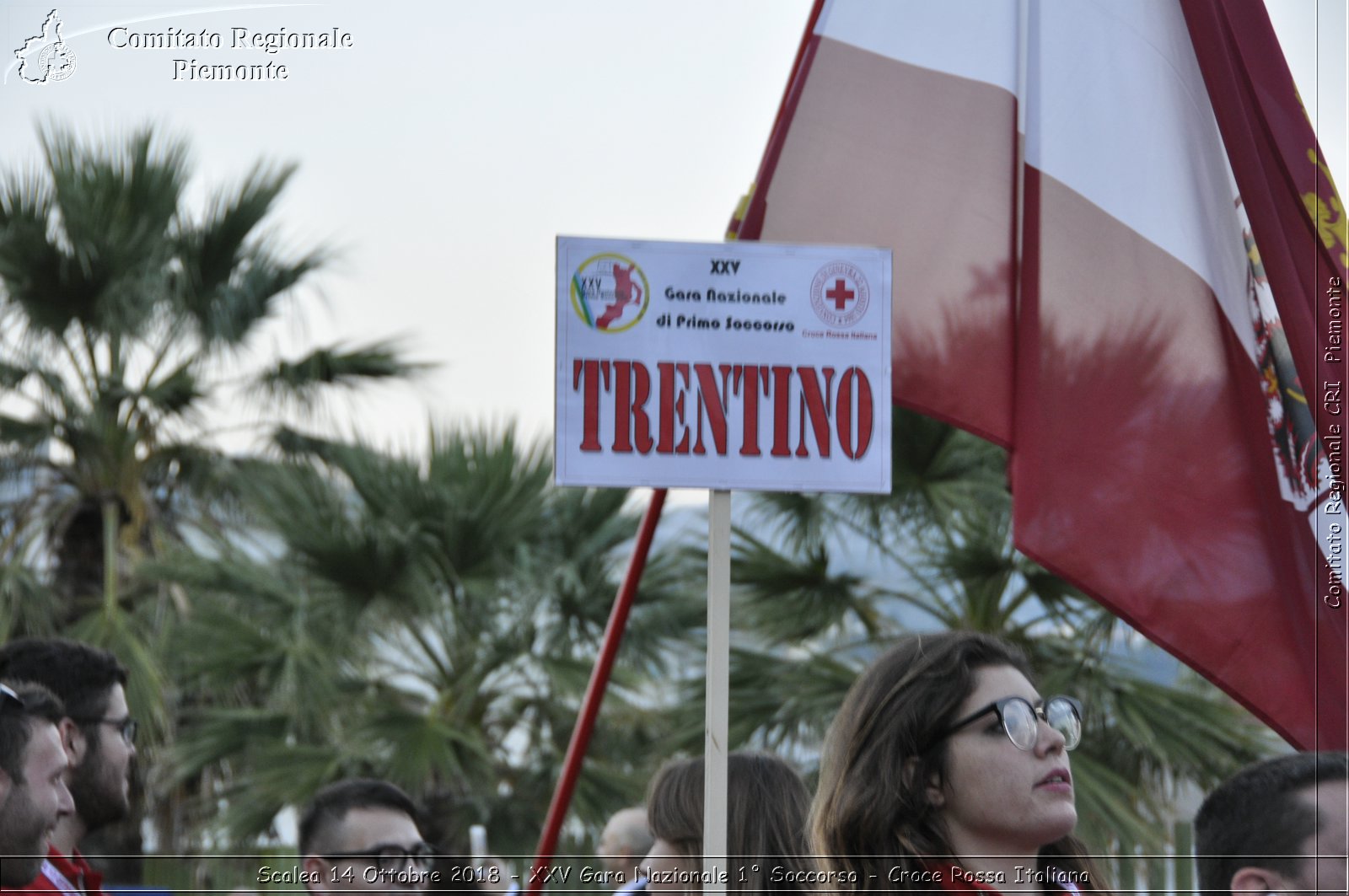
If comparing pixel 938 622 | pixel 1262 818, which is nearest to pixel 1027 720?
pixel 1262 818

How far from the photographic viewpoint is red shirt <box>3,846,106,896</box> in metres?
2.65

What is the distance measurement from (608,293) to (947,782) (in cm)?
103

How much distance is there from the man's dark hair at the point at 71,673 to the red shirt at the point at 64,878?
0.94 feet

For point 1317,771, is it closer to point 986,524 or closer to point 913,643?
point 913,643

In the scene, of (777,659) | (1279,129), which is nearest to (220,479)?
(777,659)

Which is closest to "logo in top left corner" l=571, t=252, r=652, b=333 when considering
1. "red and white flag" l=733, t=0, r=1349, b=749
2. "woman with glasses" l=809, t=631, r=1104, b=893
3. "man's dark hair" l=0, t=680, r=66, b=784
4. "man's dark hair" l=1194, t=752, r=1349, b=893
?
"woman with glasses" l=809, t=631, r=1104, b=893

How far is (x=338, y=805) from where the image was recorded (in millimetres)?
3381

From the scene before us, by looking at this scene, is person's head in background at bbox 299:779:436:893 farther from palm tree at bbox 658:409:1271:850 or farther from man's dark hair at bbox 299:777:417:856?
palm tree at bbox 658:409:1271:850

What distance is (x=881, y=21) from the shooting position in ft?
Answer: 13.8

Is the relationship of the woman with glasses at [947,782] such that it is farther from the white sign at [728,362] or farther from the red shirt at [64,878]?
the red shirt at [64,878]

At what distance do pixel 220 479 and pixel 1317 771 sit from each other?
7.97 metres

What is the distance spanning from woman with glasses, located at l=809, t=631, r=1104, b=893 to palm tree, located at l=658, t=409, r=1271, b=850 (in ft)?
16.7

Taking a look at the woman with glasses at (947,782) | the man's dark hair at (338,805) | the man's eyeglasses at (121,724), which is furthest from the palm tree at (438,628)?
the woman with glasses at (947,782)

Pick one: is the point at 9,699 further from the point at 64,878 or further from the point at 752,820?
the point at 752,820
